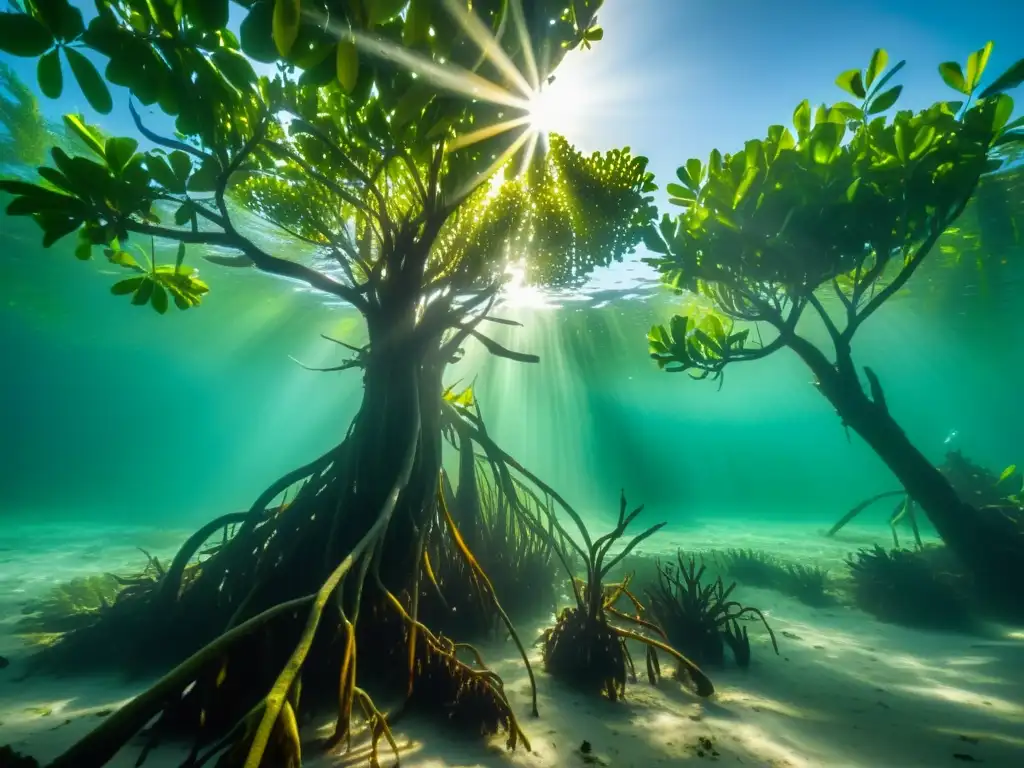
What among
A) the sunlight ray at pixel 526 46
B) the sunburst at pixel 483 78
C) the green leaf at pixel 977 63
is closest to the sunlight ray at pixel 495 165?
the sunburst at pixel 483 78

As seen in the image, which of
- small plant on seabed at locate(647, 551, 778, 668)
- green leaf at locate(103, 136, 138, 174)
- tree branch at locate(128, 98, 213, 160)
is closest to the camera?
tree branch at locate(128, 98, 213, 160)

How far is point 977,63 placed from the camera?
4906 mm

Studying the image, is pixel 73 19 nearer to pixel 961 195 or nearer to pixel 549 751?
pixel 549 751

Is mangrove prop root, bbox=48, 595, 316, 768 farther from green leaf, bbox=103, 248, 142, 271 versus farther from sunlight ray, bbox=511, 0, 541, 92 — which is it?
green leaf, bbox=103, 248, 142, 271

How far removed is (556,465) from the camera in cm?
12394

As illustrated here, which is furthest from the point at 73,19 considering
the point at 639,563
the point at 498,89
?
the point at 639,563

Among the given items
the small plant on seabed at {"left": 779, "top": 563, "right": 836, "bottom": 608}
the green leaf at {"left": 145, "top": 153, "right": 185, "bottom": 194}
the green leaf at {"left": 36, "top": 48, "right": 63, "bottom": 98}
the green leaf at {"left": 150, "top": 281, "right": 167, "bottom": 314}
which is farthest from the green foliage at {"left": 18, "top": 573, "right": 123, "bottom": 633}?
the small plant on seabed at {"left": 779, "top": 563, "right": 836, "bottom": 608}

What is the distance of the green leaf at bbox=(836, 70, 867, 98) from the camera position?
539cm

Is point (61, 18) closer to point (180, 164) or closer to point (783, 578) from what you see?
point (180, 164)

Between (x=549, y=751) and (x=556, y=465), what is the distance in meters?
123

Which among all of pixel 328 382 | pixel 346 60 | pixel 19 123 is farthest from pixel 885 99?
pixel 328 382

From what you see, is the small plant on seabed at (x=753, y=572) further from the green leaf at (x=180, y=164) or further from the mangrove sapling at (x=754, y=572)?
the green leaf at (x=180, y=164)

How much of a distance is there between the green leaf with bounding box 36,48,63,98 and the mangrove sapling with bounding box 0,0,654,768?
0.01 meters

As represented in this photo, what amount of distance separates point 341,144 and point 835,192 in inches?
248
